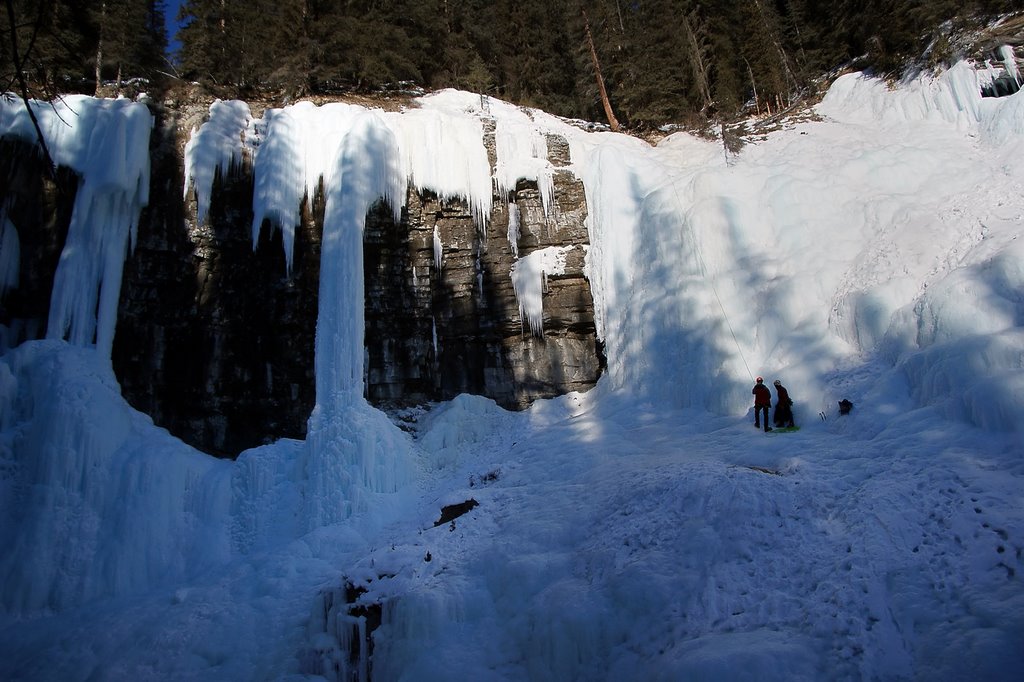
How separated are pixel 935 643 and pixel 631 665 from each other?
99.8 inches

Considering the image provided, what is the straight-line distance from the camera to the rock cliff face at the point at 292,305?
1403cm

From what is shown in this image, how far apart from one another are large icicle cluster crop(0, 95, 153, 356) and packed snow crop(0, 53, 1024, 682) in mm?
97

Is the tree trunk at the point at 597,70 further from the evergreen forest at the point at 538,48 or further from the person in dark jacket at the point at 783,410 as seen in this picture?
the person in dark jacket at the point at 783,410

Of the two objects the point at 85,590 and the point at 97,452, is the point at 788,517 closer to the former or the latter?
the point at 85,590

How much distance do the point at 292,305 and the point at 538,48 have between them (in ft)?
51.9

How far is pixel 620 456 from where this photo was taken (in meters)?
10.4

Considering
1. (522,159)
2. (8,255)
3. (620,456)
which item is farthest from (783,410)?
(8,255)

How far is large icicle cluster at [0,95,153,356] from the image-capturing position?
13.2m

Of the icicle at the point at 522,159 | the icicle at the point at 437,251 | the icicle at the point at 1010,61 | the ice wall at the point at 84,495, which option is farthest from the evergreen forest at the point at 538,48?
the ice wall at the point at 84,495

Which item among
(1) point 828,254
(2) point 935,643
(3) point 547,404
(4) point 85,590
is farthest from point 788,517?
(4) point 85,590

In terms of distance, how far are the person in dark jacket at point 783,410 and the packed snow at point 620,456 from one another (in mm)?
496

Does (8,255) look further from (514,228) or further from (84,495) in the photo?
(514,228)

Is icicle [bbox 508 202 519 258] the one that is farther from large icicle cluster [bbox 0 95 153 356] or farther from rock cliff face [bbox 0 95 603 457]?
large icicle cluster [bbox 0 95 153 356]

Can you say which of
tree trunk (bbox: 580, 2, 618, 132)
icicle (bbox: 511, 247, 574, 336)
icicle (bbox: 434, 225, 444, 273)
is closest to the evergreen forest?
tree trunk (bbox: 580, 2, 618, 132)
